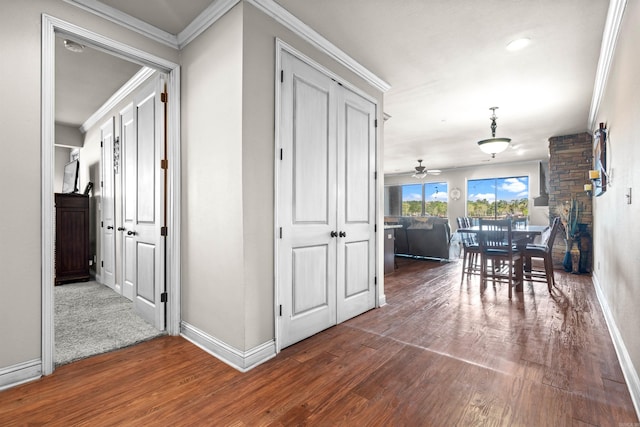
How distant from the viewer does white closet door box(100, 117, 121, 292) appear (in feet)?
13.5

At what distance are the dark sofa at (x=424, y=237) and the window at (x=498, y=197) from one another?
4.39 metres

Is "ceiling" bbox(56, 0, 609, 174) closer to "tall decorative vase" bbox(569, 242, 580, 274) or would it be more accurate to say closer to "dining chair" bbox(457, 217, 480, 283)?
"dining chair" bbox(457, 217, 480, 283)

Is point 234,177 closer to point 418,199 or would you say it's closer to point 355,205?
point 355,205

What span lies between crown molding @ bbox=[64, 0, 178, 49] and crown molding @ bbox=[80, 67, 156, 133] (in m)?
0.49

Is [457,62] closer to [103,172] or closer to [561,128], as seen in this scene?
[561,128]

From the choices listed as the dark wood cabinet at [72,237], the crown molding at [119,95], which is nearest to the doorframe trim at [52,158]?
the crown molding at [119,95]

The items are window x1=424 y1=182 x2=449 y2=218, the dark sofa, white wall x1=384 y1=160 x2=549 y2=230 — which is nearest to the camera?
the dark sofa

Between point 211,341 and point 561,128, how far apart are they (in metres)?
6.75

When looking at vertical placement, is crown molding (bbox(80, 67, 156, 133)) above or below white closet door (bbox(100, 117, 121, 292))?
above

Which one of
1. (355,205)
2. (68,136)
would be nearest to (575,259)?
(355,205)

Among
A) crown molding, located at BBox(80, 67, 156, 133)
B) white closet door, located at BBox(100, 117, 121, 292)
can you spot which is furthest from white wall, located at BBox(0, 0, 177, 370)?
white closet door, located at BBox(100, 117, 121, 292)

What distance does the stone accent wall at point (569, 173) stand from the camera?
223 inches

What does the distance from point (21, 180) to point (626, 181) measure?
163 inches

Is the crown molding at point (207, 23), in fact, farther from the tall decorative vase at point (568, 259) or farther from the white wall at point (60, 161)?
the tall decorative vase at point (568, 259)
